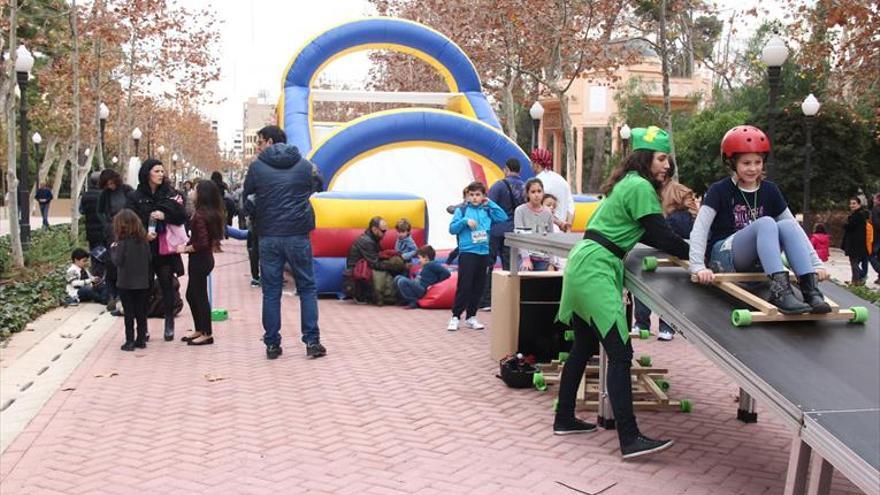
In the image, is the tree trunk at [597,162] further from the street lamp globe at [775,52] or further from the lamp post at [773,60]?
the street lamp globe at [775,52]

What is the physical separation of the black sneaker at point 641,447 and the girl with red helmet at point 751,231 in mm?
980

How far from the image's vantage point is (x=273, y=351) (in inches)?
320

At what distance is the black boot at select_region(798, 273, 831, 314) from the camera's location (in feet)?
14.9

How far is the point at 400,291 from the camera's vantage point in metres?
11.8

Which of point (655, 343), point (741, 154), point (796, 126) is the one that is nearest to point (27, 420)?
point (741, 154)

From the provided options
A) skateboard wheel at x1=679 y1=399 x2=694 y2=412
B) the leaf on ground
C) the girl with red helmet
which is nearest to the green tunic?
the girl with red helmet

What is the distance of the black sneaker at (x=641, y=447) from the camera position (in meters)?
5.08

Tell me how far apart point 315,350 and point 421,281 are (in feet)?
12.5

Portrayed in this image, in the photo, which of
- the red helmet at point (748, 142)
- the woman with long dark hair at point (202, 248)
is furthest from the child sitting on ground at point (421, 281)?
the red helmet at point (748, 142)

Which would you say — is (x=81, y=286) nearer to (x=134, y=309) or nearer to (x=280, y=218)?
(x=134, y=309)

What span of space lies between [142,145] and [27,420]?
153 ft

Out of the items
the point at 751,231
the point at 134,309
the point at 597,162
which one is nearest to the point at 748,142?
the point at 751,231

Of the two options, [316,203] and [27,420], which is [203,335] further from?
[316,203]

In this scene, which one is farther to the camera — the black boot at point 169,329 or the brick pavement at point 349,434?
the black boot at point 169,329
